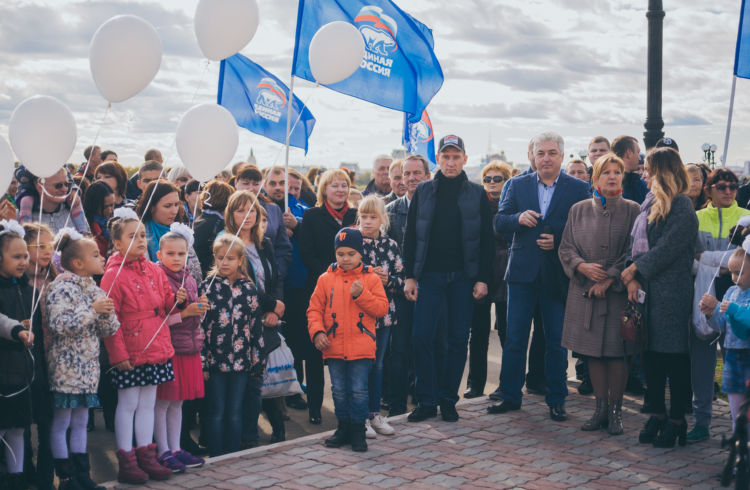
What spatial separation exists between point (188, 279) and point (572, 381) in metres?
4.65

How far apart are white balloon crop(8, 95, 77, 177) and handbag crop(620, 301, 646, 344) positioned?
14.4 ft

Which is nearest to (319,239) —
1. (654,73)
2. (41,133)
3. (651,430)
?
(41,133)

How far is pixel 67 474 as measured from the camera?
15.8 feet

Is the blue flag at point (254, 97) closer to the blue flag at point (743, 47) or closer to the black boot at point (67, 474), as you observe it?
the blue flag at point (743, 47)

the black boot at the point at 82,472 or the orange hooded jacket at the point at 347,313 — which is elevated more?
the orange hooded jacket at the point at 347,313

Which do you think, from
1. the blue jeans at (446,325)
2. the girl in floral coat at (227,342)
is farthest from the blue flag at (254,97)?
the girl in floral coat at (227,342)

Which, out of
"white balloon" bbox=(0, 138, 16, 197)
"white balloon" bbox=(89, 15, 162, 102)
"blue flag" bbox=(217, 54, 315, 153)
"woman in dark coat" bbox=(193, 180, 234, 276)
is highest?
"blue flag" bbox=(217, 54, 315, 153)

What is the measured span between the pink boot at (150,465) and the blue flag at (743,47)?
6.77 metres

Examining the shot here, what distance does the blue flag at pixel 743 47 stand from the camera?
25.6 feet

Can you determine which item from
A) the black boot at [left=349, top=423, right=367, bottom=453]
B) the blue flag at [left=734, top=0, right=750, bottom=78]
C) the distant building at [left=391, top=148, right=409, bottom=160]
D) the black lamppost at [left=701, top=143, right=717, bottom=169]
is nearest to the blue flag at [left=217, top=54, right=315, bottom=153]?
the distant building at [left=391, top=148, right=409, bottom=160]

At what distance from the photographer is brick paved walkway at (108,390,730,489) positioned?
5086mm

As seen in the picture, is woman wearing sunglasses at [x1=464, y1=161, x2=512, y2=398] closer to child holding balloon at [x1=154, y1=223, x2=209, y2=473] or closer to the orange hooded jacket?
the orange hooded jacket

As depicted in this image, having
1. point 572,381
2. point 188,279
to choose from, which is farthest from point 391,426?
point 572,381

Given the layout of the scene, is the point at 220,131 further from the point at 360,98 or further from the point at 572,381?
the point at 572,381
